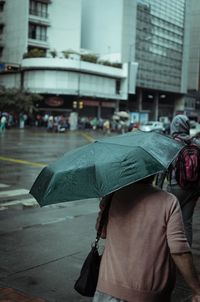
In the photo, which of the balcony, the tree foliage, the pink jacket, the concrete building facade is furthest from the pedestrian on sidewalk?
the balcony

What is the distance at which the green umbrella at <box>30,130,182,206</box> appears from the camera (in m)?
2.53

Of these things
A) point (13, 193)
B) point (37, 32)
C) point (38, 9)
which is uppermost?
point (38, 9)

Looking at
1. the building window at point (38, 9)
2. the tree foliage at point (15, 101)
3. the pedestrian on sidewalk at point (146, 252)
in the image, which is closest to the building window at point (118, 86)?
the building window at point (38, 9)

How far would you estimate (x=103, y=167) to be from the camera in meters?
2.56

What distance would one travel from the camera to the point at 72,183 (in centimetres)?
264

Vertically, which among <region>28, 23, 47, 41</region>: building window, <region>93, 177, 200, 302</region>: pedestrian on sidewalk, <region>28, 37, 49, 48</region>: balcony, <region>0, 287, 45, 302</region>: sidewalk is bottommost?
<region>0, 287, 45, 302</region>: sidewalk

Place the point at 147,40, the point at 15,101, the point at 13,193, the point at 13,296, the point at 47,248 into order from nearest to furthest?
the point at 13,296
the point at 47,248
the point at 13,193
the point at 15,101
the point at 147,40

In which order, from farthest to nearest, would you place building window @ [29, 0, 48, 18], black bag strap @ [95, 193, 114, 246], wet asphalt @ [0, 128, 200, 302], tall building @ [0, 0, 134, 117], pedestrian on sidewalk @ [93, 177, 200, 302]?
1. building window @ [29, 0, 48, 18]
2. tall building @ [0, 0, 134, 117]
3. wet asphalt @ [0, 128, 200, 302]
4. black bag strap @ [95, 193, 114, 246]
5. pedestrian on sidewalk @ [93, 177, 200, 302]

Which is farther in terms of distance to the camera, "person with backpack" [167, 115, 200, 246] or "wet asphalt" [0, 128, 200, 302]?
"person with backpack" [167, 115, 200, 246]

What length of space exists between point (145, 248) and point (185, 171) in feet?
8.79

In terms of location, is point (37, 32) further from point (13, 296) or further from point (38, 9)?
point (13, 296)

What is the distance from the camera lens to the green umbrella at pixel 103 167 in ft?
8.29

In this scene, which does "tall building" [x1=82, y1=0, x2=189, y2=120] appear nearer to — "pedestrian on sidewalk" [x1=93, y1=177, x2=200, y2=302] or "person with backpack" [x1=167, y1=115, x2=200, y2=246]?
"person with backpack" [x1=167, y1=115, x2=200, y2=246]

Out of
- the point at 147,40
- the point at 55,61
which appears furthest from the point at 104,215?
the point at 147,40
